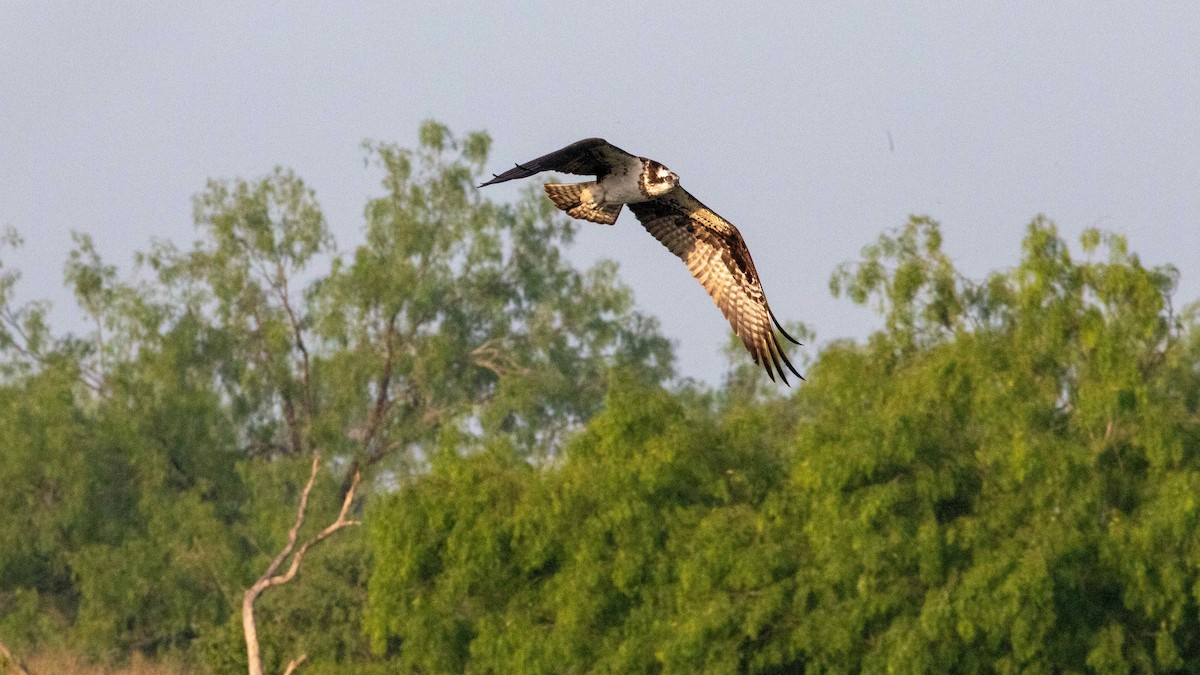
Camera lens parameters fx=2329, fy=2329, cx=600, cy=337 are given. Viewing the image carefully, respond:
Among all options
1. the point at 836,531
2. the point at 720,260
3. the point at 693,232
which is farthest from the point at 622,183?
the point at 836,531

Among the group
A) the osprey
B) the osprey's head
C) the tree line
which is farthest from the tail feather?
the tree line

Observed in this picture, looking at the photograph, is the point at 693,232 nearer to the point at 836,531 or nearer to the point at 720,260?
the point at 720,260

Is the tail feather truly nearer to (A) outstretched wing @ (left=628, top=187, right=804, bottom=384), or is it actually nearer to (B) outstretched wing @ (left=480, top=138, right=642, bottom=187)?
(B) outstretched wing @ (left=480, top=138, right=642, bottom=187)

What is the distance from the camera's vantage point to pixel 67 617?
4056cm

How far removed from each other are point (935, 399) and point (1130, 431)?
2.09m

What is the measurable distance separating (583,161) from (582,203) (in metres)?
0.52

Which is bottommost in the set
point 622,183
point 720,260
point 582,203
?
point 582,203

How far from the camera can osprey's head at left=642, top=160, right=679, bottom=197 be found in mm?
12453

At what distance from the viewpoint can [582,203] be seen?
12.4m

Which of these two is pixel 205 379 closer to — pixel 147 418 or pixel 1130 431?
pixel 147 418

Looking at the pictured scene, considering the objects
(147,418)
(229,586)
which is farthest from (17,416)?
(229,586)

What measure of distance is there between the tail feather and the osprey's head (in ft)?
0.87

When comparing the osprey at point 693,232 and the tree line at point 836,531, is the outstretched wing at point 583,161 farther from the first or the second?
the tree line at point 836,531

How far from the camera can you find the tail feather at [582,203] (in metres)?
12.4
